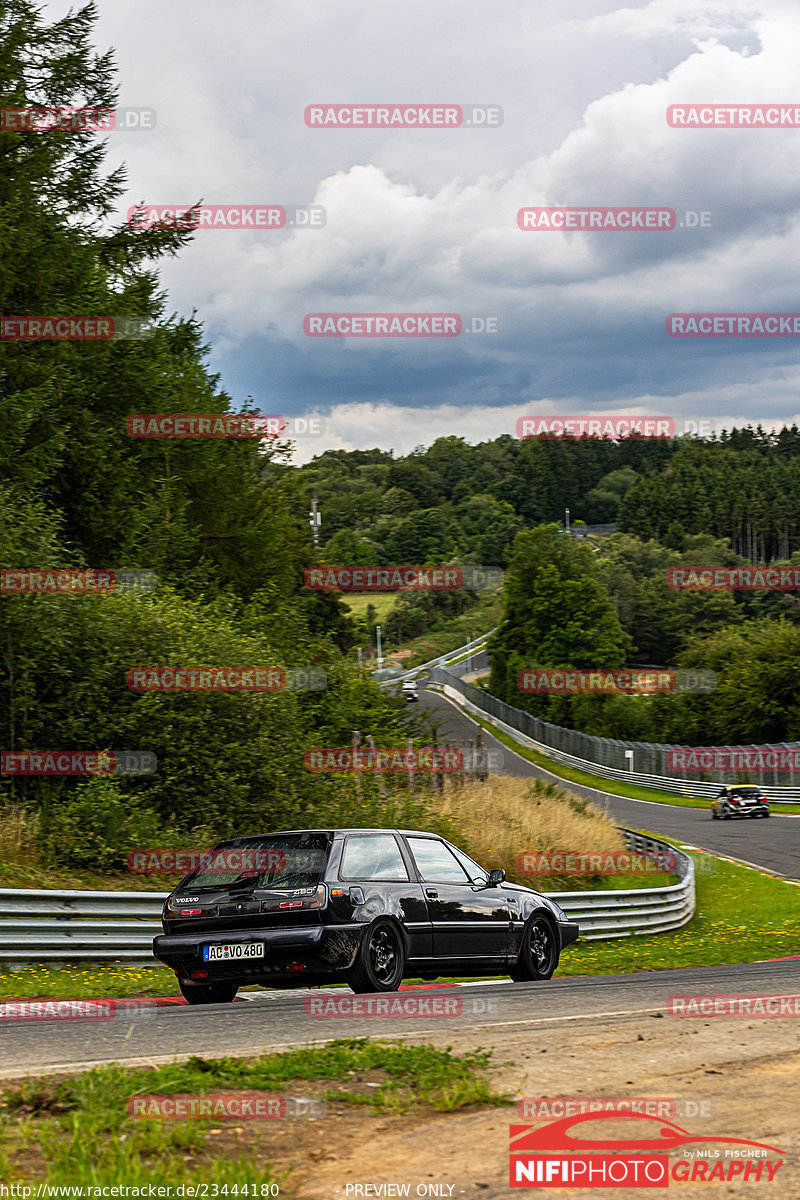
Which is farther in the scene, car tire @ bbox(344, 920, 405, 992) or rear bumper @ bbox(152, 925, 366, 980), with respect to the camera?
car tire @ bbox(344, 920, 405, 992)

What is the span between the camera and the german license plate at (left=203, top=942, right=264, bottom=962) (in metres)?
9.66

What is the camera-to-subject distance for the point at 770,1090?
6039 mm

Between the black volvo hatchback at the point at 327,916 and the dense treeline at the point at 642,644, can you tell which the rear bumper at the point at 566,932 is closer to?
the black volvo hatchback at the point at 327,916

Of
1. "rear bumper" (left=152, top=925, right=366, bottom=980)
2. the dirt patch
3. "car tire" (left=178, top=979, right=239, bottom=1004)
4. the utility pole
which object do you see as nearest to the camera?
the dirt patch

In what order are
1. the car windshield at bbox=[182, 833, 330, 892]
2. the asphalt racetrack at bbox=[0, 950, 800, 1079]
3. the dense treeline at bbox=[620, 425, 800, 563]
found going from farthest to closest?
the dense treeline at bbox=[620, 425, 800, 563] → the car windshield at bbox=[182, 833, 330, 892] → the asphalt racetrack at bbox=[0, 950, 800, 1079]

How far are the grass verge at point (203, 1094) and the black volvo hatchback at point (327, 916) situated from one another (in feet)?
8.56

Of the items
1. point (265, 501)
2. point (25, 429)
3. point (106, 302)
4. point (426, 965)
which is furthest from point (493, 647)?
point (426, 965)

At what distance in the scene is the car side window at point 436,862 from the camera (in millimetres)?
11211

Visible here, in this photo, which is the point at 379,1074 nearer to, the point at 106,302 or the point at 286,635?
the point at 286,635

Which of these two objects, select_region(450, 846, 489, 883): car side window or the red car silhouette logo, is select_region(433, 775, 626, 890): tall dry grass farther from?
the red car silhouette logo

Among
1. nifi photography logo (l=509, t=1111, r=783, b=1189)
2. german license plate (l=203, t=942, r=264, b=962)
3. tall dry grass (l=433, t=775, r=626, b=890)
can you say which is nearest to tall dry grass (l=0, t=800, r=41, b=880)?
german license plate (l=203, t=942, r=264, b=962)

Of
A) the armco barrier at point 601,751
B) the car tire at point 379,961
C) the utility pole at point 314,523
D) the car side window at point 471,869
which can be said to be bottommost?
the armco barrier at point 601,751

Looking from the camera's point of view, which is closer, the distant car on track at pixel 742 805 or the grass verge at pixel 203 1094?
the grass verge at pixel 203 1094

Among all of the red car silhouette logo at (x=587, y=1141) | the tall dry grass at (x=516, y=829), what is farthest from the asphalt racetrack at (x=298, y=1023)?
the tall dry grass at (x=516, y=829)
